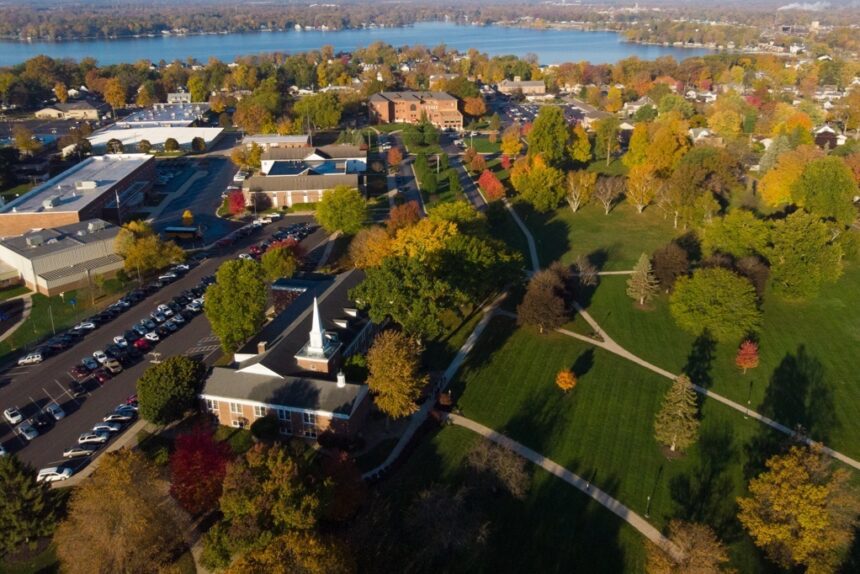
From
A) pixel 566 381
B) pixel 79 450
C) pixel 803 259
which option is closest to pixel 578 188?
pixel 803 259

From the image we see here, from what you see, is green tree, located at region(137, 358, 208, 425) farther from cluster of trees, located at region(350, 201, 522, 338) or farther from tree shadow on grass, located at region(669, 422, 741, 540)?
tree shadow on grass, located at region(669, 422, 741, 540)

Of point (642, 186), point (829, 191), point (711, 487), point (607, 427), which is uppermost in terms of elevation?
point (829, 191)

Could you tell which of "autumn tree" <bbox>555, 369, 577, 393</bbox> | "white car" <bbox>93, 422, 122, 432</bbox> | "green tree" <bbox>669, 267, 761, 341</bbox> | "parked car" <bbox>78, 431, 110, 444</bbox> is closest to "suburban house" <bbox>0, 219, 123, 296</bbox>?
"white car" <bbox>93, 422, 122, 432</bbox>

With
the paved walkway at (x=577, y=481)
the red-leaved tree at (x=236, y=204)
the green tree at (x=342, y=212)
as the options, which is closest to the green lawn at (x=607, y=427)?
the paved walkway at (x=577, y=481)

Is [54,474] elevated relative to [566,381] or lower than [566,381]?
lower

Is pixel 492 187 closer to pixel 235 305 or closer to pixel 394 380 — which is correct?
pixel 235 305

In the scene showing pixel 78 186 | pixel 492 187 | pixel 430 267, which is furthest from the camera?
pixel 492 187

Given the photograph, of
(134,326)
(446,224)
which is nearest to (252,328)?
(134,326)
